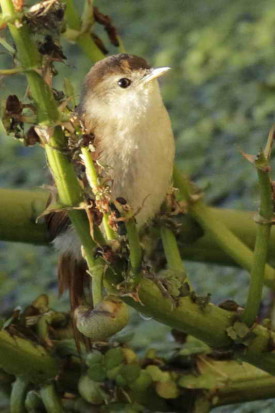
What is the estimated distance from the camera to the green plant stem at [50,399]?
1050 mm

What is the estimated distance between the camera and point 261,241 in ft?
2.88

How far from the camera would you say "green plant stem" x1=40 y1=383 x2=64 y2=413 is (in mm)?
1050

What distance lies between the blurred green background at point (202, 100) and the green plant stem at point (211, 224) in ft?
1.09

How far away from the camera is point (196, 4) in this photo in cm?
214

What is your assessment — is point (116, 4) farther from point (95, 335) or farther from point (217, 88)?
point (95, 335)

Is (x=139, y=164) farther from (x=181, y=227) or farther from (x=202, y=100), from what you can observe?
(x=202, y=100)

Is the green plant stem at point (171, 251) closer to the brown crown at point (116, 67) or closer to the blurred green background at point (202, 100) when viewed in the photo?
the brown crown at point (116, 67)

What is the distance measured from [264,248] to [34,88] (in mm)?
235

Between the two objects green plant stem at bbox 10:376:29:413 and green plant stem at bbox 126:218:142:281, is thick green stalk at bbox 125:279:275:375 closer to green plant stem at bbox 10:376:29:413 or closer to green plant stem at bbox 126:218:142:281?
green plant stem at bbox 126:218:142:281

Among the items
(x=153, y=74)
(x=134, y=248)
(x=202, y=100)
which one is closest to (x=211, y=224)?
(x=153, y=74)

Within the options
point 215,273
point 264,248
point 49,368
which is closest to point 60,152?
point 264,248

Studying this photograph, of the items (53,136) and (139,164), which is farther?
(139,164)

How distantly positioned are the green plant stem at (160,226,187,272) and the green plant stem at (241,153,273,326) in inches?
3.8

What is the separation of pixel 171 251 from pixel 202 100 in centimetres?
89
